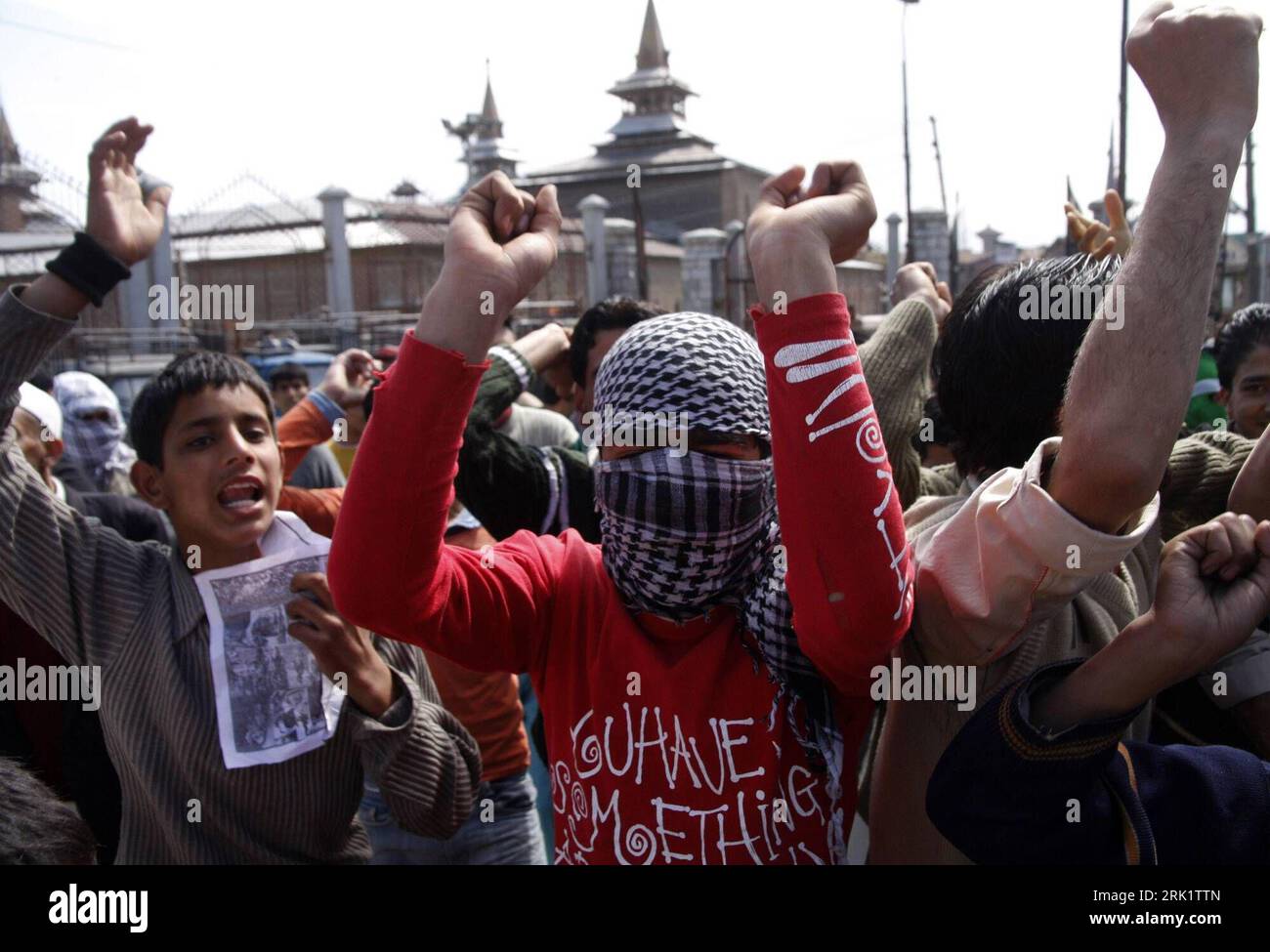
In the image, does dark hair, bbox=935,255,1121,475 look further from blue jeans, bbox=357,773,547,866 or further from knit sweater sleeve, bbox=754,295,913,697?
blue jeans, bbox=357,773,547,866

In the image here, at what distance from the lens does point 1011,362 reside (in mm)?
1479

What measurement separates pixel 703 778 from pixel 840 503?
1.54 ft

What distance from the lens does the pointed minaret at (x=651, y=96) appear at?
143 feet

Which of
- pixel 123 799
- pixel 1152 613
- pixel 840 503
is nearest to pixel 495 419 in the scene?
pixel 123 799

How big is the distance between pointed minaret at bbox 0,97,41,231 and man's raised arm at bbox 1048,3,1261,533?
18.3 meters

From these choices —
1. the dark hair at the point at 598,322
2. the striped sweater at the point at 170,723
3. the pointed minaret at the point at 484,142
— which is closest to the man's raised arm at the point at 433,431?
the striped sweater at the point at 170,723

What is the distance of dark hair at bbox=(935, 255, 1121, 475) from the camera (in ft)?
4.80

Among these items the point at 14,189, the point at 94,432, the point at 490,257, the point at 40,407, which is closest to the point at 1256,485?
the point at 490,257

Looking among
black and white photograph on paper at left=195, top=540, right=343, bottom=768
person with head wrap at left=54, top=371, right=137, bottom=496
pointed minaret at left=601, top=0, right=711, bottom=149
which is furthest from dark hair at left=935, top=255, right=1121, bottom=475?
pointed minaret at left=601, top=0, right=711, bottom=149

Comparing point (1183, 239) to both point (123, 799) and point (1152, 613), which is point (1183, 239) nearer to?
point (1152, 613)

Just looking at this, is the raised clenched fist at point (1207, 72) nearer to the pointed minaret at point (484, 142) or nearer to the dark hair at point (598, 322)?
the dark hair at point (598, 322)

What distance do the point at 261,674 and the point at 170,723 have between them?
177 mm

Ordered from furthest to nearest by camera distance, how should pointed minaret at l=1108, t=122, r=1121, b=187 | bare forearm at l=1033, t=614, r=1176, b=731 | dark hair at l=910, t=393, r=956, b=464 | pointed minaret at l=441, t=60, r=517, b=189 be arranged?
pointed minaret at l=441, t=60, r=517, b=189
pointed minaret at l=1108, t=122, r=1121, b=187
dark hair at l=910, t=393, r=956, b=464
bare forearm at l=1033, t=614, r=1176, b=731

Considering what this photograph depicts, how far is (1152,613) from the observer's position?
120 cm
